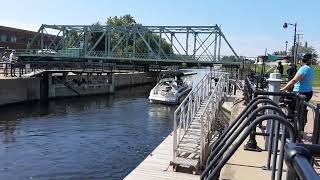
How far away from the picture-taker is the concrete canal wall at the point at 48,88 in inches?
1575

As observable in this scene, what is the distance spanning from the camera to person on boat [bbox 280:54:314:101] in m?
9.16

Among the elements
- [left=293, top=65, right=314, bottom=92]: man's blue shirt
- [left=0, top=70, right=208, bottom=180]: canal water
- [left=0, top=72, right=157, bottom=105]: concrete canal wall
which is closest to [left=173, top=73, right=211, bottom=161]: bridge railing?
[left=0, top=70, right=208, bottom=180]: canal water

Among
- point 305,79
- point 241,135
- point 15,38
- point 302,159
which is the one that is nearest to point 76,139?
point 305,79

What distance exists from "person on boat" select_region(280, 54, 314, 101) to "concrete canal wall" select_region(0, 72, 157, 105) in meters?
32.7

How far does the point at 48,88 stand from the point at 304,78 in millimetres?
42094

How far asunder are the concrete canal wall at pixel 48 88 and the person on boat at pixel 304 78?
32.7 m

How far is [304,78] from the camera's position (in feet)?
31.2

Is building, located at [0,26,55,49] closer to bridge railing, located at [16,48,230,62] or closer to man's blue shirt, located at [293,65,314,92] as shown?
bridge railing, located at [16,48,230,62]

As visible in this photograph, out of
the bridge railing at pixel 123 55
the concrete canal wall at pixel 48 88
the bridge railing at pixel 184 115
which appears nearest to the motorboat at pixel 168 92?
the concrete canal wall at pixel 48 88

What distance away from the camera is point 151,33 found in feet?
364

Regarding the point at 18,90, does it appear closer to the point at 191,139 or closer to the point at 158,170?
the point at 191,139

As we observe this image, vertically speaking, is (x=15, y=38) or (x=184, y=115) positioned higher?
(x=15, y=38)

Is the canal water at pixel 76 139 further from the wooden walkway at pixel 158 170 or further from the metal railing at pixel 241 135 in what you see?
the metal railing at pixel 241 135

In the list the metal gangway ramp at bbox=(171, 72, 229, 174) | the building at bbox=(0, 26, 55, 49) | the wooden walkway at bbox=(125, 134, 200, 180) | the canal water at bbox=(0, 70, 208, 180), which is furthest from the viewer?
the building at bbox=(0, 26, 55, 49)
